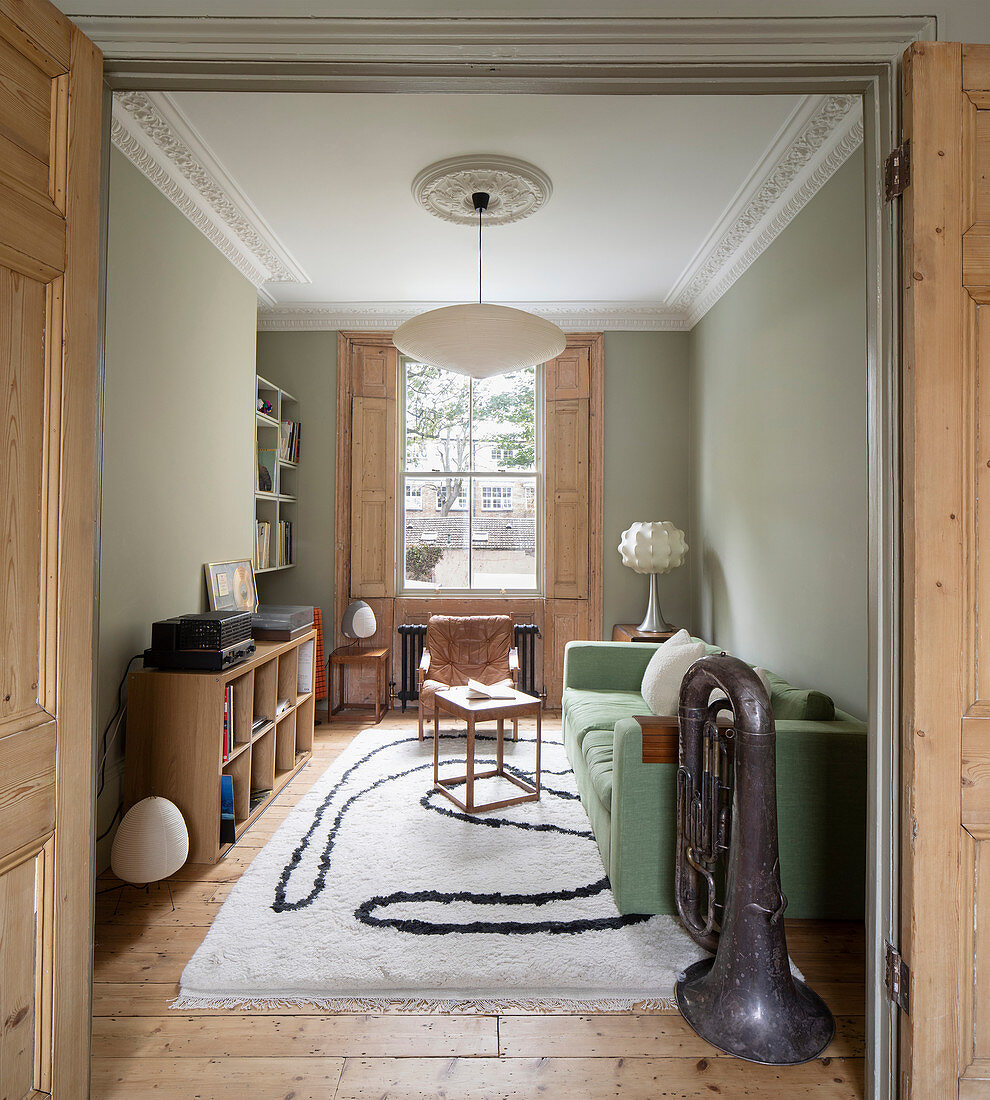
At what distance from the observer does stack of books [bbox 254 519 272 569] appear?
4.58m

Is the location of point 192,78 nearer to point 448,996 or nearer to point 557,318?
point 448,996

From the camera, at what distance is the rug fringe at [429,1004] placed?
6.33ft

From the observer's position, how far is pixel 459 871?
8.71ft

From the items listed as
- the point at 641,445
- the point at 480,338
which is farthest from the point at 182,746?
the point at 641,445

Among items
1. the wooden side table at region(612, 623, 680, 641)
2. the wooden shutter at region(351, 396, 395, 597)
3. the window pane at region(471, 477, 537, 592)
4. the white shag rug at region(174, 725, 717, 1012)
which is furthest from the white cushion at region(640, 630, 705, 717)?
the wooden shutter at region(351, 396, 395, 597)

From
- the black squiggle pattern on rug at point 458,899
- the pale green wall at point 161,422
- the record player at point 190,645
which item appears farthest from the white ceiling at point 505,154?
the black squiggle pattern on rug at point 458,899

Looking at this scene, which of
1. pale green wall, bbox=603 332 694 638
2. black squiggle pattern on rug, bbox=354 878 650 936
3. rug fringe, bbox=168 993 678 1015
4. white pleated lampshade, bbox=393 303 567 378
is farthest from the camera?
pale green wall, bbox=603 332 694 638

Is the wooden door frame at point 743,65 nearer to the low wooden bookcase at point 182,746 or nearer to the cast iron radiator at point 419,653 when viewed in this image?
the low wooden bookcase at point 182,746

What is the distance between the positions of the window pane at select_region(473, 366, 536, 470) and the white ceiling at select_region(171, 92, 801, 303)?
3.03 ft

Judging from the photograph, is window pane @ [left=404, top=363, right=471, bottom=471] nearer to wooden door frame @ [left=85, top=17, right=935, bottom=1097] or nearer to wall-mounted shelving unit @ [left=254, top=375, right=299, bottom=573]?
wall-mounted shelving unit @ [left=254, top=375, right=299, bottom=573]

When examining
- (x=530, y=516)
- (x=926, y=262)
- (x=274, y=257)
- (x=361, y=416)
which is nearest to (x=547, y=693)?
(x=530, y=516)

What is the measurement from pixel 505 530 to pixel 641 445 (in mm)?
1238

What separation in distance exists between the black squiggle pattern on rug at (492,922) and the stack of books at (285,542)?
9.87 ft

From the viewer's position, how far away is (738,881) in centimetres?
186
